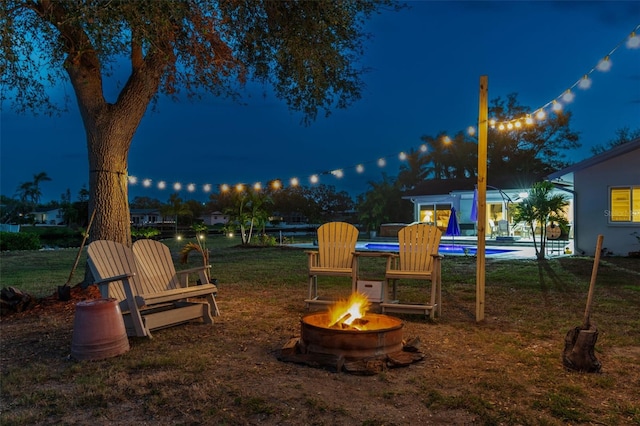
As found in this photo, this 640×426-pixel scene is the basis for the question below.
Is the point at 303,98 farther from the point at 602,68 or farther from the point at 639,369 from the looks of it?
the point at 639,369

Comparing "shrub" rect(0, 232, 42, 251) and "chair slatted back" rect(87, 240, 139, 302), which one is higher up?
"chair slatted back" rect(87, 240, 139, 302)

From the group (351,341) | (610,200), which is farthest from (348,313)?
(610,200)

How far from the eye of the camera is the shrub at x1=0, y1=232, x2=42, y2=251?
17172mm

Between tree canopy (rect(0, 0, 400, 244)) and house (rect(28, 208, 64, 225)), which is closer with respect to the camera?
tree canopy (rect(0, 0, 400, 244))

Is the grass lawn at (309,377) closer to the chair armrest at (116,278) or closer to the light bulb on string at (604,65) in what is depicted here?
the chair armrest at (116,278)

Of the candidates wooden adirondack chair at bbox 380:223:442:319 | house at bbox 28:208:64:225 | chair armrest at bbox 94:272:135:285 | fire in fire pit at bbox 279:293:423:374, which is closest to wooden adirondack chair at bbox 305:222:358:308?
wooden adirondack chair at bbox 380:223:442:319

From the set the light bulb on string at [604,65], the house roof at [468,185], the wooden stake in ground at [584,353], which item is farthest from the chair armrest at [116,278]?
the house roof at [468,185]

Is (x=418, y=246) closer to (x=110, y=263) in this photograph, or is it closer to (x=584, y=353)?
(x=584, y=353)

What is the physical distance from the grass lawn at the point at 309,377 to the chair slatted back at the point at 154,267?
0.50 metres

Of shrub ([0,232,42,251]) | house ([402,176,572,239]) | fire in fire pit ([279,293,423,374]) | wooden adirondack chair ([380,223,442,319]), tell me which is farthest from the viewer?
house ([402,176,572,239])

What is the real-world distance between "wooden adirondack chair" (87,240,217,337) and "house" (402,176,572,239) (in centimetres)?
1426

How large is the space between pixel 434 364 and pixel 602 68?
544cm

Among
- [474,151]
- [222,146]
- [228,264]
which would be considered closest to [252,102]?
[228,264]

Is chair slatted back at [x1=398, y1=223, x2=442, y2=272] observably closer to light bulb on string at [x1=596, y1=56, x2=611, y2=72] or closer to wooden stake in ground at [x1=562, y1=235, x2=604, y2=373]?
wooden stake in ground at [x1=562, y1=235, x2=604, y2=373]
